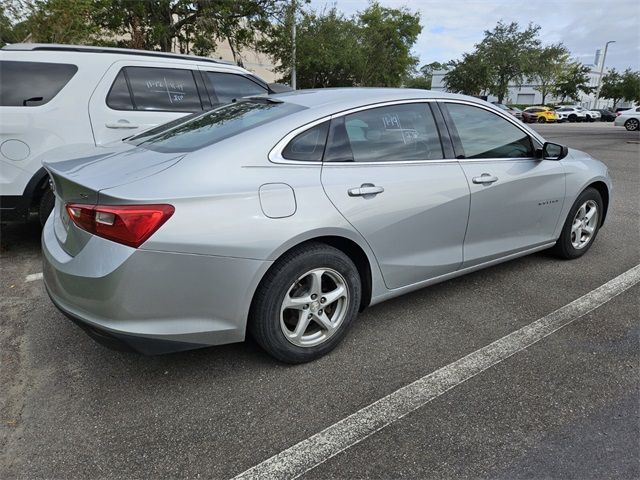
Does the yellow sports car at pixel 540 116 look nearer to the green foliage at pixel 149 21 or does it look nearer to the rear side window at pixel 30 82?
the green foliage at pixel 149 21

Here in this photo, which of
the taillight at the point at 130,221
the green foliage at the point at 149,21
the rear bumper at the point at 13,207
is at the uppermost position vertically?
the green foliage at the point at 149,21

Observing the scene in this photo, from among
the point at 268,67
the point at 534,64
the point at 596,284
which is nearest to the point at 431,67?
the point at 534,64

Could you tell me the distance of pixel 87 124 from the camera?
4.37 meters

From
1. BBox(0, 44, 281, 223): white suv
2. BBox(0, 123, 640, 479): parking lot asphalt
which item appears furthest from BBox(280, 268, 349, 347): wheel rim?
BBox(0, 44, 281, 223): white suv

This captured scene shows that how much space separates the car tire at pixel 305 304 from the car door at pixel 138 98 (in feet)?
9.76

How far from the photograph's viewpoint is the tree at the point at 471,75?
51.0m

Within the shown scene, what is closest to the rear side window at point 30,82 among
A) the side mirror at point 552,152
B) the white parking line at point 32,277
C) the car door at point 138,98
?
the car door at point 138,98

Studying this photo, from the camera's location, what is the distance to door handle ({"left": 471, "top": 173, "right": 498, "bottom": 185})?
10.9 feet

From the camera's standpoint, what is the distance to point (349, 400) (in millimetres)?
2432

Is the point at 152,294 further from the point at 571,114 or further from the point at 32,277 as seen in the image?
the point at 571,114

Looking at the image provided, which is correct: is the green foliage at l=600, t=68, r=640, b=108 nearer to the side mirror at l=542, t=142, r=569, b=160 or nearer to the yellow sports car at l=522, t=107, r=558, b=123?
the yellow sports car at l=522, t=107, r=558, b=123

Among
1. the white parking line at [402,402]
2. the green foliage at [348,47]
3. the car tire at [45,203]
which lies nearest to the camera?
the white parking line at [402,402]

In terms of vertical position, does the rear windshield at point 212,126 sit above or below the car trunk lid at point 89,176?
above

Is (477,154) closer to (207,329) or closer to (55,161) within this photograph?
(207,329)
